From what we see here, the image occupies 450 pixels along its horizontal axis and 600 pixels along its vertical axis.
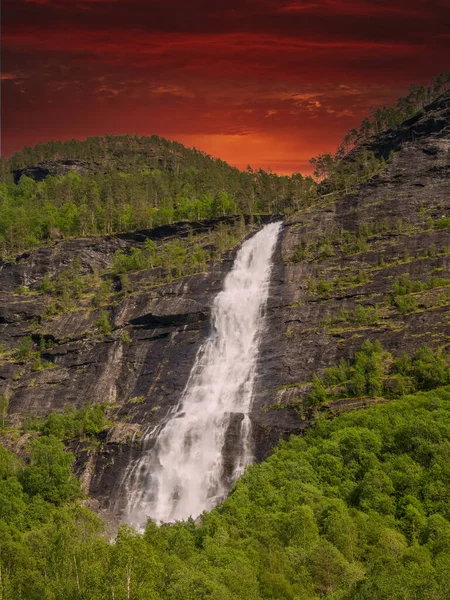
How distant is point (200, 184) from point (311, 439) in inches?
3945

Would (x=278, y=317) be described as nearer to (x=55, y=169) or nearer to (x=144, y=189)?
(x=144, y=189)

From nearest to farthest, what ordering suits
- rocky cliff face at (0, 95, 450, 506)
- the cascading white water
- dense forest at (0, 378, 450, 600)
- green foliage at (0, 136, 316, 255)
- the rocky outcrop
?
dense forest at (0, 378, 450, 600), the cascading white water, rocky cliff face at (0, 95, 450, 506), green foliage at (0, 136, 316, 255), the rocky outcrop

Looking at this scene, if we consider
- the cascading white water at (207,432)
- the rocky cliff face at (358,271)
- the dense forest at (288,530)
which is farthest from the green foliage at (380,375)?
the cascading white water at (207,432)

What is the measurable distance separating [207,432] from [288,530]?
26.8m

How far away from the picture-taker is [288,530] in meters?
46.8

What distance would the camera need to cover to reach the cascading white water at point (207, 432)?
220 ft

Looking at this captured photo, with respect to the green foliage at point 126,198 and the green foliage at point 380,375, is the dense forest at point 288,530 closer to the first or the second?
the green foliage at point 380,375

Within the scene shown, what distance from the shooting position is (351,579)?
129 feet

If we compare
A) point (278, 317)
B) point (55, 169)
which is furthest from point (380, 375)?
point (55, 169)

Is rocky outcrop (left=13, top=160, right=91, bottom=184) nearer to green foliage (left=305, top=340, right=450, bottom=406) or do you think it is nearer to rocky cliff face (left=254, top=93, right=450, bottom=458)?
rocky cliff face (left=254, top=93, right=450, bottom=458)

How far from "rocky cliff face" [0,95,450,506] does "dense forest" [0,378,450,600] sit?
25.3 ft

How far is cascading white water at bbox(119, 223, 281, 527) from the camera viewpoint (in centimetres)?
6700

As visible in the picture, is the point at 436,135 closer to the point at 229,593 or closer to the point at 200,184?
the point at 200,184

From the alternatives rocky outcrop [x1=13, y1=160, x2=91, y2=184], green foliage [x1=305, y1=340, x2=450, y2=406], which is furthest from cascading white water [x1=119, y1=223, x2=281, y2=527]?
rocky outcrop [x1=13, y1=160, x2=91, y2=184]
